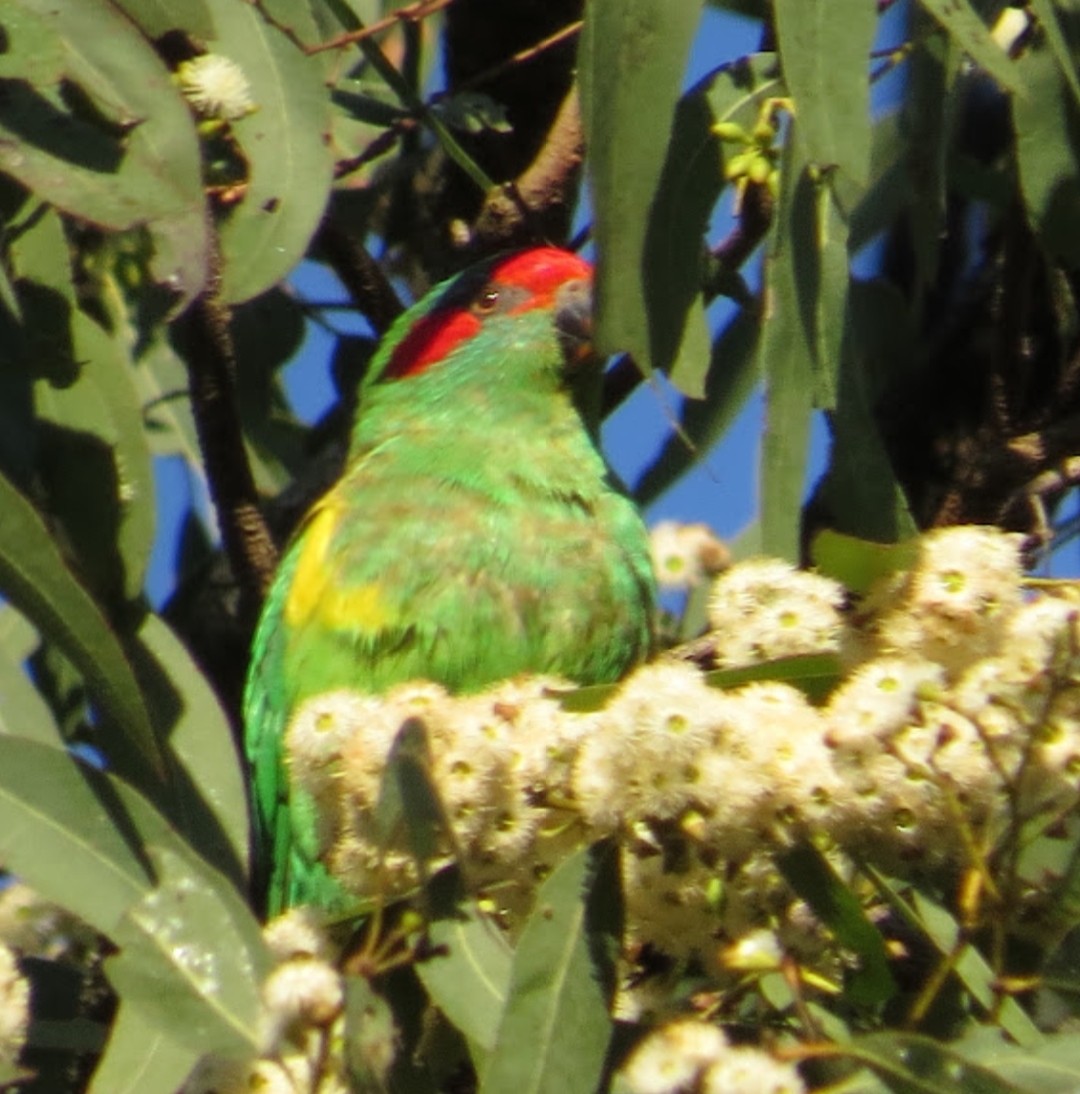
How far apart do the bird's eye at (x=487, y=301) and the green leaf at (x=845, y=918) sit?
146 centimetres

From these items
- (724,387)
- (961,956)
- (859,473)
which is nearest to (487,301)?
(724,387)

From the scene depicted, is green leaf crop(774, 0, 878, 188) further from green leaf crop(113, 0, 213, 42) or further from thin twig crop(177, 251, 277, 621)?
thin twig crop(177, 251, 277, 621)

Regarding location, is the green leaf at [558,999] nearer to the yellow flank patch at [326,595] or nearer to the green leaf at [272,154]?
the green leaf at [272,154]

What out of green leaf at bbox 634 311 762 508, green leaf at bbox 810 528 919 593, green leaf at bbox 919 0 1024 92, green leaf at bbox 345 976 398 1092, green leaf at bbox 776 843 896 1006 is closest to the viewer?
green leaf at bbox 345 976 398 1092

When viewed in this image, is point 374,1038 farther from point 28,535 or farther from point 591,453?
point 591,453

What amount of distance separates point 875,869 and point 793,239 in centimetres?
71

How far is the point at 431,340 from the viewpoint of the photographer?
2922 mm

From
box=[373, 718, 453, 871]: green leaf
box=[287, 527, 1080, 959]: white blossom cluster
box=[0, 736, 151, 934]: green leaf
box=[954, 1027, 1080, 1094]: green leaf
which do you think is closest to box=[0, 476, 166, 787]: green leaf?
box=[0, 736, 151, 934]: green leaf

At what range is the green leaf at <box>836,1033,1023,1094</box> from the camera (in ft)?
4.43

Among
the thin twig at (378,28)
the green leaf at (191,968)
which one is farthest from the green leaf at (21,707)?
the thin twig at (378,28)

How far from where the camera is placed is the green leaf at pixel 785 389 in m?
2.01

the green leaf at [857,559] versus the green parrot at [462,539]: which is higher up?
the green leaf at [857,559]

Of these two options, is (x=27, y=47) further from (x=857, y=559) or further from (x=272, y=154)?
(x=857, y=559)

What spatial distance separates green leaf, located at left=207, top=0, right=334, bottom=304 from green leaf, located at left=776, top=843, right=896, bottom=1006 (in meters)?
0.87
